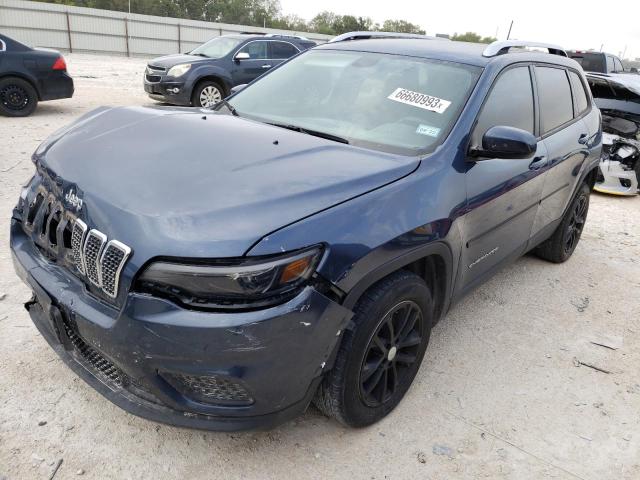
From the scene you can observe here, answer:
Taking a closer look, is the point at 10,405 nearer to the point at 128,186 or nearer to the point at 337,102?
the point at 128,186

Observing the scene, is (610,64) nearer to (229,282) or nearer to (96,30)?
(229,282)

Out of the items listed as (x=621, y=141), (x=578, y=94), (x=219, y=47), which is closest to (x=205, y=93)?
(x=219, y=47)

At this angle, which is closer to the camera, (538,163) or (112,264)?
(112,264)

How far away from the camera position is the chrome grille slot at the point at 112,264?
1.88 m

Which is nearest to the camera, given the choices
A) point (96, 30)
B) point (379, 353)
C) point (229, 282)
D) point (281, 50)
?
point (229, 282)

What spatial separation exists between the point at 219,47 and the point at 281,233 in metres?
11.0

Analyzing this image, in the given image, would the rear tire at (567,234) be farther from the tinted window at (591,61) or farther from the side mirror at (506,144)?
the tinted window at (591,61)

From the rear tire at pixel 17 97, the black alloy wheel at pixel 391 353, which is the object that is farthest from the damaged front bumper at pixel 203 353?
the rear tire at pixel 17 97

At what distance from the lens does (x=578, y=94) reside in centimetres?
431

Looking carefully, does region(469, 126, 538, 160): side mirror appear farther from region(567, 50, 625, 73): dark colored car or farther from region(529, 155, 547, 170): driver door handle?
region(567, 50, 625, 73): dark colored car

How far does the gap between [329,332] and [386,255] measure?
1.35 ft

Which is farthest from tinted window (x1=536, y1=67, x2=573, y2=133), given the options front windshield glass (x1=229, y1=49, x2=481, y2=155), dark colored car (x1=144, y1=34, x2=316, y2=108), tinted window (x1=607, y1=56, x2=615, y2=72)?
tinted window (x1=607, y1=56, x2=615, y2=72)

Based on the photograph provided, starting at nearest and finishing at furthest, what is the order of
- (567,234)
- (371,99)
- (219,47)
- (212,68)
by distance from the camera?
(371,99), (567,234), (212,68), (219,47)

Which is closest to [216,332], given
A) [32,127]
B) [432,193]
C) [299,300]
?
[299,300]
